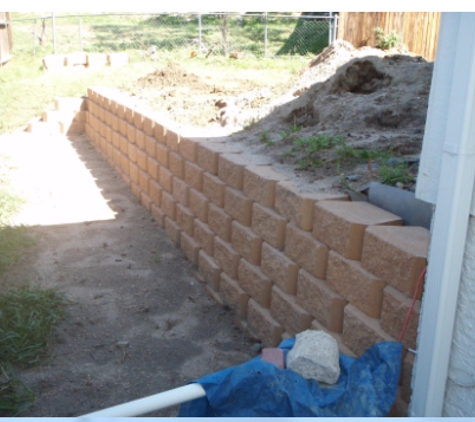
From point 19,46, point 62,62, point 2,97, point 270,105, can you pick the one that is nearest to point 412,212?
point 270,105

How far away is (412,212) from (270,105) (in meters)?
3.64

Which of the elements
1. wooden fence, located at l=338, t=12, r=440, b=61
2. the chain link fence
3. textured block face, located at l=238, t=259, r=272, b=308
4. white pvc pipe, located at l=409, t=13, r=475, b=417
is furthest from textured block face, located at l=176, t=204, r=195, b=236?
the chain link fence

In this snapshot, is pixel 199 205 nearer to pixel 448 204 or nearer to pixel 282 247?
pixel 282 247

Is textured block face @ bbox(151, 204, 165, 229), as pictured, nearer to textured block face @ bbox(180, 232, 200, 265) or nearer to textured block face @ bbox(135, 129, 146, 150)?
textured block face @ bbox(180, 232, 200, 265)

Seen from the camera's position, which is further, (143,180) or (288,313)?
(143,180)

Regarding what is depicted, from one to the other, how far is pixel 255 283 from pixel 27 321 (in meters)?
1.65

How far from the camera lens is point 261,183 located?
13.2 ft

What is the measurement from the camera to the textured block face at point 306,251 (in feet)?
11.1

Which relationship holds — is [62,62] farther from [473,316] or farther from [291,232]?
[473,316]

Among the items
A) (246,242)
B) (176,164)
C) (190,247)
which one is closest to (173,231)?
(190,247)

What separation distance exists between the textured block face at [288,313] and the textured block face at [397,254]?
69cm

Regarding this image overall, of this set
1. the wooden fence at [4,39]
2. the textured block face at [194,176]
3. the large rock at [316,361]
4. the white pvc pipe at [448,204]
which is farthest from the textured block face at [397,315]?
the wooden fence at [4,39]

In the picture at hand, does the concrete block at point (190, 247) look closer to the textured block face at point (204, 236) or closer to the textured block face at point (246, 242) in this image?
the textured block face at point (204, 236)

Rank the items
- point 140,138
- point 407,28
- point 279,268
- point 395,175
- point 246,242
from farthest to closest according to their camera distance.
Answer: point 407,28 < point 140,138 < point 246,242 < point 279,268 < point 395,175
